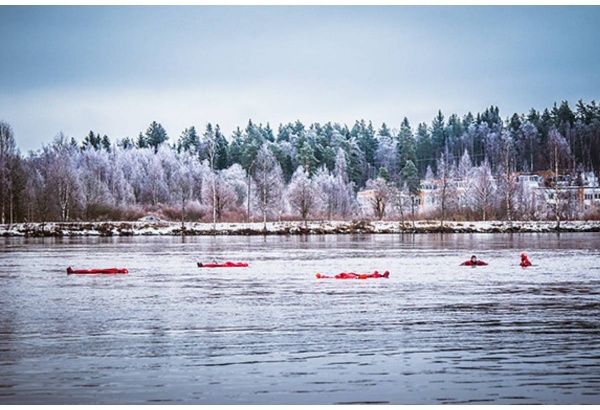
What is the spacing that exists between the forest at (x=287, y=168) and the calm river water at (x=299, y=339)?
27.3 meters

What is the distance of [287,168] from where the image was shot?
284 feet

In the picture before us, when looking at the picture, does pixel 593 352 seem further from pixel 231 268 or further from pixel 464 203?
pixel 464 203

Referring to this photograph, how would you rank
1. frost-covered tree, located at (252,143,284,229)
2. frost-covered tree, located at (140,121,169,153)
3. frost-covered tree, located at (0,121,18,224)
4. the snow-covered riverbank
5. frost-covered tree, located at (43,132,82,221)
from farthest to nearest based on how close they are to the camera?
frost-covered tree, located at (140,121,169,153)
frost-covered tree, located at (252,143,284,229)
frost-covered tree, located at (43,132,82,221)
the snow-covered riverbank
frost-covered tree, located at (0,121,18,224)

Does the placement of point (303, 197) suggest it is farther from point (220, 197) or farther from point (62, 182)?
point (62, 182)

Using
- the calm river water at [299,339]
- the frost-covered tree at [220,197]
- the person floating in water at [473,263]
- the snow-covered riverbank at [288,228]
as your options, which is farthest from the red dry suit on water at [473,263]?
the frost-covered tree at [220,197]

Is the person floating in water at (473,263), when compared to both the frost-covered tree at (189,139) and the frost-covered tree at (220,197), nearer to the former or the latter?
the frost-covered tree at (220,197)

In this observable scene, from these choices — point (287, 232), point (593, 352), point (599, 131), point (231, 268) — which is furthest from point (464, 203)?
point (593, 352)

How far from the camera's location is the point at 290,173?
8806cm

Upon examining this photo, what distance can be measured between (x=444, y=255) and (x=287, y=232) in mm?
25007

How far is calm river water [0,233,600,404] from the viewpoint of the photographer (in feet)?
22.2

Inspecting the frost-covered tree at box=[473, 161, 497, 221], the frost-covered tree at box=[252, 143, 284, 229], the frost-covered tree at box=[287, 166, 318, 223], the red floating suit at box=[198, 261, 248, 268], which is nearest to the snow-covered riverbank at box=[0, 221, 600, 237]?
the frost-covered tree at box=[287, 166, 318, 223]

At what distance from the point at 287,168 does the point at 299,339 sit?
77.7m

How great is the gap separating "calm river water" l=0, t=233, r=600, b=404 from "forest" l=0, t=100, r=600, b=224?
2732 cm

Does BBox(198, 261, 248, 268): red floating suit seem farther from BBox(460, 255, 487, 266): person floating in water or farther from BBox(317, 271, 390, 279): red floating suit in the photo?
BBox(460, 255, 487, 266): person floating in water
